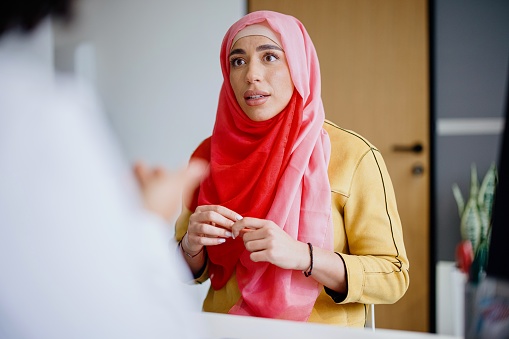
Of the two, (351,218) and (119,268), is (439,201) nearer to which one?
(351,218)

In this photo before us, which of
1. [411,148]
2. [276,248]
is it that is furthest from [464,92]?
[276,248]

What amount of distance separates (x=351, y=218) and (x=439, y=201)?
0.25m

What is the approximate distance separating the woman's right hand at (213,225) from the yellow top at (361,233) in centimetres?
20

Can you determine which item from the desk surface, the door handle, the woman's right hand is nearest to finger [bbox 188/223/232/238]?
the woman's right hand

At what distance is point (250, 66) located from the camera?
100 cm

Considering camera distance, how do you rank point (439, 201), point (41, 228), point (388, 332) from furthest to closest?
1. point (439, 201)
2. point (388, 332)
3. point (41, 228)

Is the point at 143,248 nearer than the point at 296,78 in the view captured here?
Yes

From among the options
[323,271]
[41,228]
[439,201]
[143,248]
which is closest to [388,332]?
[323,271]

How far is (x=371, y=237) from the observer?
929 millimetres

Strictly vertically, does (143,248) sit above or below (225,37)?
below

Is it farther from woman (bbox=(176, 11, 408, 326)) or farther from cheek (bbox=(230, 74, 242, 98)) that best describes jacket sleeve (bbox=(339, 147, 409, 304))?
cheek (bbox=(230, 74, 242, 98))

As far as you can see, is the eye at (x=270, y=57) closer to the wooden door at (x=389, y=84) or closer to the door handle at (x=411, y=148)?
the wooden door at (x=389, y=84)

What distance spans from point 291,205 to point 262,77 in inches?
9.6

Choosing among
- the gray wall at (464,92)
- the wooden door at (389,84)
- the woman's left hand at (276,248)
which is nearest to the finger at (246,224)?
the woman's left hand at (276,248)
